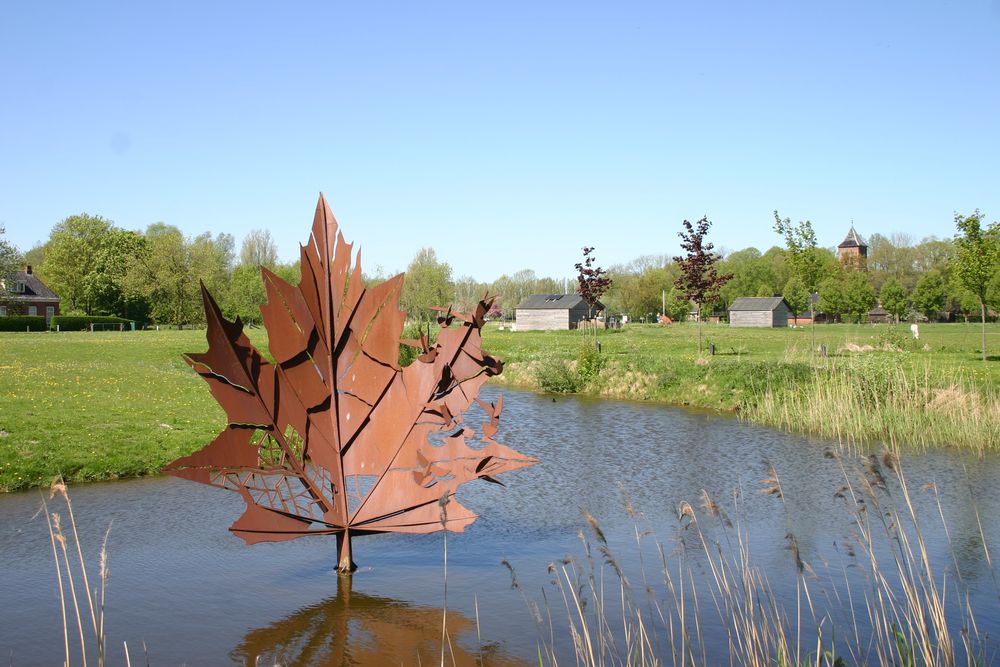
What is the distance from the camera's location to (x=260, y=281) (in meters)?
64.6

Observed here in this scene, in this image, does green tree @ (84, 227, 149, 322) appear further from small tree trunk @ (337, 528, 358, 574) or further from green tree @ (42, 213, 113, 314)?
small tree trunk @ (337, 528, 358, 574)

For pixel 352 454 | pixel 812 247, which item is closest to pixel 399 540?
pixel 352 454

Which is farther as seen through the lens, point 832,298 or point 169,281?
point 832,298

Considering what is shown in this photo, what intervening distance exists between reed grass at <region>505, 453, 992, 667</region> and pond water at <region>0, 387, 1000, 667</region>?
0.30 feet

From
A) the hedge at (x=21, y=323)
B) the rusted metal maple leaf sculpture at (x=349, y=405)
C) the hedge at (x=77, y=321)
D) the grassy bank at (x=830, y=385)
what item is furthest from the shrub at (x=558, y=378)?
the hedge at (x=77, y=321)

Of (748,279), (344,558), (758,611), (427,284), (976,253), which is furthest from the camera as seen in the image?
(748,279)

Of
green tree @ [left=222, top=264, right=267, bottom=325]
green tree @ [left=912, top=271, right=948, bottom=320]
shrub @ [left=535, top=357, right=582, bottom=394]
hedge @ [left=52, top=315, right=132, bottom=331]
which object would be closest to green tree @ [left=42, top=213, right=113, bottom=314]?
hedge @ [left=52, top=315, right=132, bottom=331]

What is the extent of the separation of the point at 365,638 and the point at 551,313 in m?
66.8

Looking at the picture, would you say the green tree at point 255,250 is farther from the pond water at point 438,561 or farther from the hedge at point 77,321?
the pond water at point 438,561

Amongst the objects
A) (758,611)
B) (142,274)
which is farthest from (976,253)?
(142,274)

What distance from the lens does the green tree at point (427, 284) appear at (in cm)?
6431

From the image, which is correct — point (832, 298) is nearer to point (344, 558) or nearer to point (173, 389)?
point (173, 389)

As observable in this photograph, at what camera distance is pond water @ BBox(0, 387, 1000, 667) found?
6.99 meters

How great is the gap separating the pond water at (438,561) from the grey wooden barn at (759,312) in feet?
208
